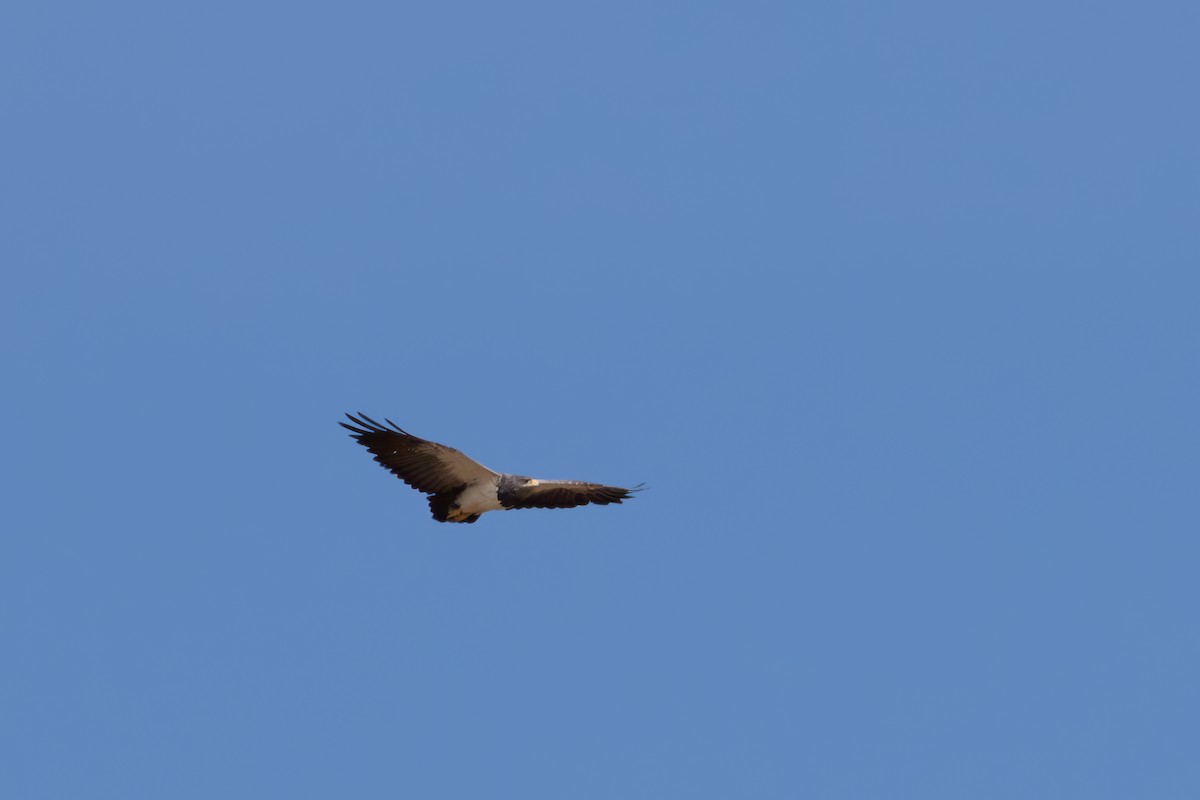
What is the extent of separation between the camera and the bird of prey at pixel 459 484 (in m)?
39.0

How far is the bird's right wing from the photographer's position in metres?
38.8

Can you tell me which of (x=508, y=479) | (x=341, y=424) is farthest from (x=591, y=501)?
(x=341, y=424)

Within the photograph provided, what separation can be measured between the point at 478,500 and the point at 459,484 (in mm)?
549

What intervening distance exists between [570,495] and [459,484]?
2.47 m

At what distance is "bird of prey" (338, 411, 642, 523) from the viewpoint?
1535 inches

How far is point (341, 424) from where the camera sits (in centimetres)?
3912

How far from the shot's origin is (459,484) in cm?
3966

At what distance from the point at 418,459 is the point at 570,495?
3.49 metres

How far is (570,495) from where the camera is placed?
39.9m

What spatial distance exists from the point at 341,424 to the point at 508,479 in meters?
3.83

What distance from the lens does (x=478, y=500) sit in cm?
3966

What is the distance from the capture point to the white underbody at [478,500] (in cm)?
3953

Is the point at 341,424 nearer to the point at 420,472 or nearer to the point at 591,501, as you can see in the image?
the point at 420,472

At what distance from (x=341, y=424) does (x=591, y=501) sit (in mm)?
5753
